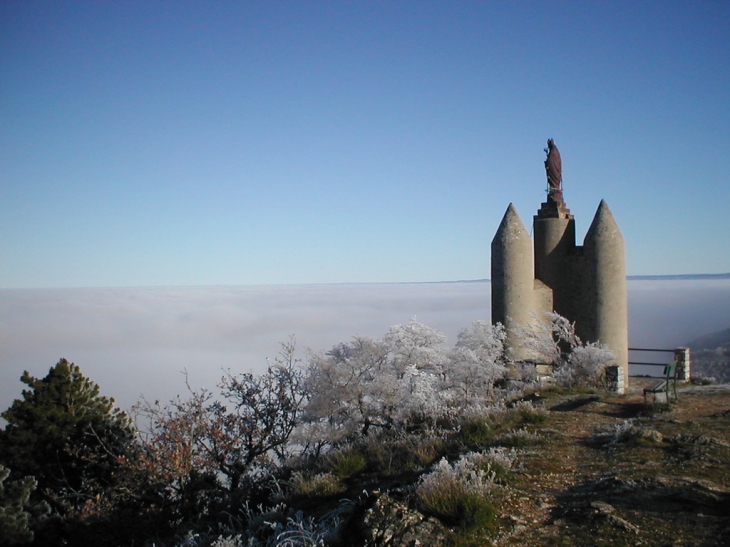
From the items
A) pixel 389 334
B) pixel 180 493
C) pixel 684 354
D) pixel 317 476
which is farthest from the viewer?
pixel 684 354

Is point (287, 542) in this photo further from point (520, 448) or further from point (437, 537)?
point (520, 448)

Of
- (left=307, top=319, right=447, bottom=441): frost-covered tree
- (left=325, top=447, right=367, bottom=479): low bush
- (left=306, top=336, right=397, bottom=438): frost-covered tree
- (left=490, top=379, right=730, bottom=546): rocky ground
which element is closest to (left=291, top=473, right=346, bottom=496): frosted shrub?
(left=325, top=447, right=367, bottom=479): low bush

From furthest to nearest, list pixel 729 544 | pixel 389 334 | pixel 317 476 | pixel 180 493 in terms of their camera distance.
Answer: pixel 389 334
pixel 180 493
pixel 317 476
pixel 729 544

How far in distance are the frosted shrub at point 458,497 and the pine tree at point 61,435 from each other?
1217 cm

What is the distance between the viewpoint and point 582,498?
622 centimetres

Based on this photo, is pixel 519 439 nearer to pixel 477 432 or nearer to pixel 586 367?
pixel 477 432

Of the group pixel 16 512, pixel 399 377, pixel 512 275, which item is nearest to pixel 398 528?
pixel 16 512

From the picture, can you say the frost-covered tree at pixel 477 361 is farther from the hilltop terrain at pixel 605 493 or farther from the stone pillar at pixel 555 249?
the hilltop terrain at pixel 605 493

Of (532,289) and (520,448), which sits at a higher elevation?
(532,289)

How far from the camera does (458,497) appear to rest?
18.8 ft

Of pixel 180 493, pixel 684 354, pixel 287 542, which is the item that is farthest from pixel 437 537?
pixel 684 354

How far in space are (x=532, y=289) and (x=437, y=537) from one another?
1548 cm

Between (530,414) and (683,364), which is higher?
(530,414)

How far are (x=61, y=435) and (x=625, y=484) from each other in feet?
53.3
